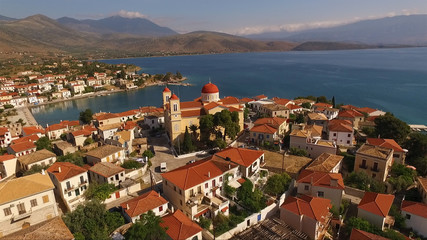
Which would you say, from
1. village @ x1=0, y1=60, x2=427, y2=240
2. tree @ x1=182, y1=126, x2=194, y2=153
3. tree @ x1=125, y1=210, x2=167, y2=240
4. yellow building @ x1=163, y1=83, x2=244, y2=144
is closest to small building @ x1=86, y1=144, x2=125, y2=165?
village @ x1=0, y1=60, x2=427, y2=240

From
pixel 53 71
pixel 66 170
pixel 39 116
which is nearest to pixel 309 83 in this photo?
pixel 39 116

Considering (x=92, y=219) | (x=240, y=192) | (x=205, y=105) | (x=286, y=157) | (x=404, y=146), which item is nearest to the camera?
(x=92, y=219)

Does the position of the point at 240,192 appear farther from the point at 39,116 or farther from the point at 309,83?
the point at 309,83

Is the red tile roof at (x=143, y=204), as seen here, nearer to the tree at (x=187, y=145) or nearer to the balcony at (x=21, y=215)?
the balcony at (x=21, y=215)

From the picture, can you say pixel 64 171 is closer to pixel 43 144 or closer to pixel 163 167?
pixel 163 167

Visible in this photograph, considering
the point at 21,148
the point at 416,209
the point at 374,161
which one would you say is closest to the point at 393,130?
the point at 374,161

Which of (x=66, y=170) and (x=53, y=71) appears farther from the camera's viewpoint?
(x=53, y=71)
